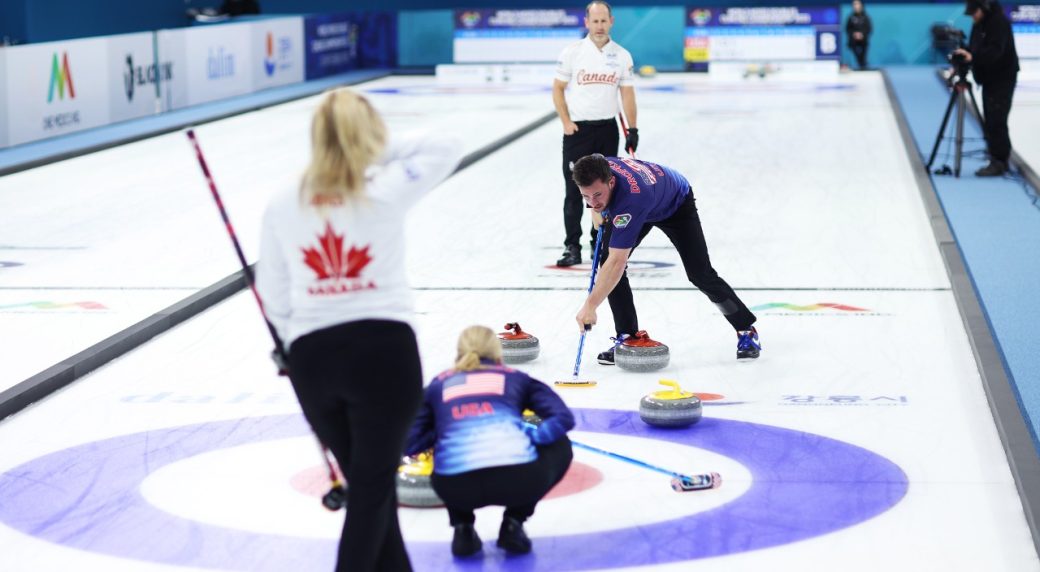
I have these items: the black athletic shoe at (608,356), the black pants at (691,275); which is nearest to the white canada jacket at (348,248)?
the black pants at (691,275)

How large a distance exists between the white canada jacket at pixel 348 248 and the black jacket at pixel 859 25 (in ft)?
95.1

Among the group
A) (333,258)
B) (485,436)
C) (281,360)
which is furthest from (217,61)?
(333,258)

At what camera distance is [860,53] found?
3212cm

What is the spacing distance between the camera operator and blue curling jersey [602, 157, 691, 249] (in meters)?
7.70

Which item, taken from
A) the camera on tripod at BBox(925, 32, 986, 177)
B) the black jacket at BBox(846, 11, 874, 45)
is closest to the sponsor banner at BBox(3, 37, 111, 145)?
the camera on tripod at BBox(925, 32, 986, 177)

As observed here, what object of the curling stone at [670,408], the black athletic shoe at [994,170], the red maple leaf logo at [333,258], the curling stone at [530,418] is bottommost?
the black athletic shoe at [994,170]

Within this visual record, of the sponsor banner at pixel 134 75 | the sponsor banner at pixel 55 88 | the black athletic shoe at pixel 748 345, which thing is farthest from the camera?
the sponsor banner at pixel 134 75

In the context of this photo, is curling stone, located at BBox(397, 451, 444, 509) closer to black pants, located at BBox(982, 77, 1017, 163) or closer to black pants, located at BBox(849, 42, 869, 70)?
black pants, located at BBox(982, 77, 1017, 163)

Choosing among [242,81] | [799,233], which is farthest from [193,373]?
[242,81]

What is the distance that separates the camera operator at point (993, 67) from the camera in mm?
14055

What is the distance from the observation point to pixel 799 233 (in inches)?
472

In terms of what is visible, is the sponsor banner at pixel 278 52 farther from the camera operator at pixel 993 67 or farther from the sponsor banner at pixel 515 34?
the camera operator at pixel 993 67

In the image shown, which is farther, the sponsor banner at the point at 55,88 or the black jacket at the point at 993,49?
the sponsor banner at the point at 55,88

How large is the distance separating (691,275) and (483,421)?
316cm
